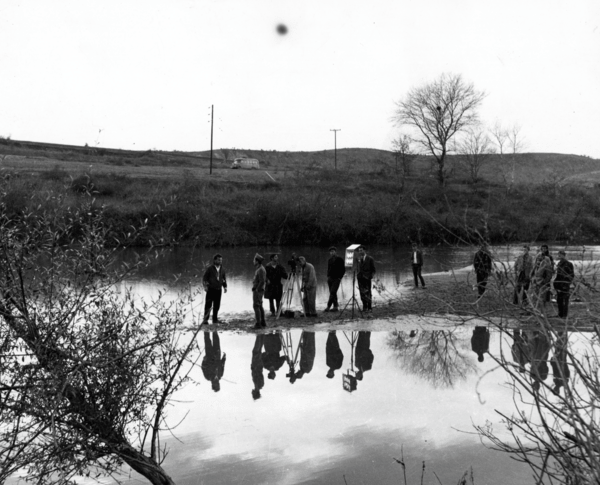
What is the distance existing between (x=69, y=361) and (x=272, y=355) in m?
7.16

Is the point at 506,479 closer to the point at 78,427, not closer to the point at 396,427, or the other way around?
the point at 396,427

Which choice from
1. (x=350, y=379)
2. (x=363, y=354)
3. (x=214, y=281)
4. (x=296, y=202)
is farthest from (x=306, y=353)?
(x=296, y=202)

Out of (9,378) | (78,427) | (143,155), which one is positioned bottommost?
(78,427)

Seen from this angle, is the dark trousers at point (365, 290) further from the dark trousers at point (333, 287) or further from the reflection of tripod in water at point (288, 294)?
the reflection of tripod in water at point (288, 294)

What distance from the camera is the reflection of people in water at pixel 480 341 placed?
42.9 ft

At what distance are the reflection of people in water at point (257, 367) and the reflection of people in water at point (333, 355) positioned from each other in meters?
1.28

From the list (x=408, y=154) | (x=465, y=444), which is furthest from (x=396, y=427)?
(x=408, y=154)

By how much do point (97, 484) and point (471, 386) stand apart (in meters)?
6.29

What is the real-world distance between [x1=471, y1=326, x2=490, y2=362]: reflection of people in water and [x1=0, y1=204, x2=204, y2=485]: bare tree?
804 centimetres

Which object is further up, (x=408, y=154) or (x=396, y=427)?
(x=408, y=154)

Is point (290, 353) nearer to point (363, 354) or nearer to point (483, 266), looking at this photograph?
point (363, 354)

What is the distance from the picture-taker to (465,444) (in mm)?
8547

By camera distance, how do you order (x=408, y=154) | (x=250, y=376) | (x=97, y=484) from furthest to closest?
(x=408, y=154), (x=250, y=376), (x=97, y=484)

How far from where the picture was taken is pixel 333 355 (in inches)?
513
